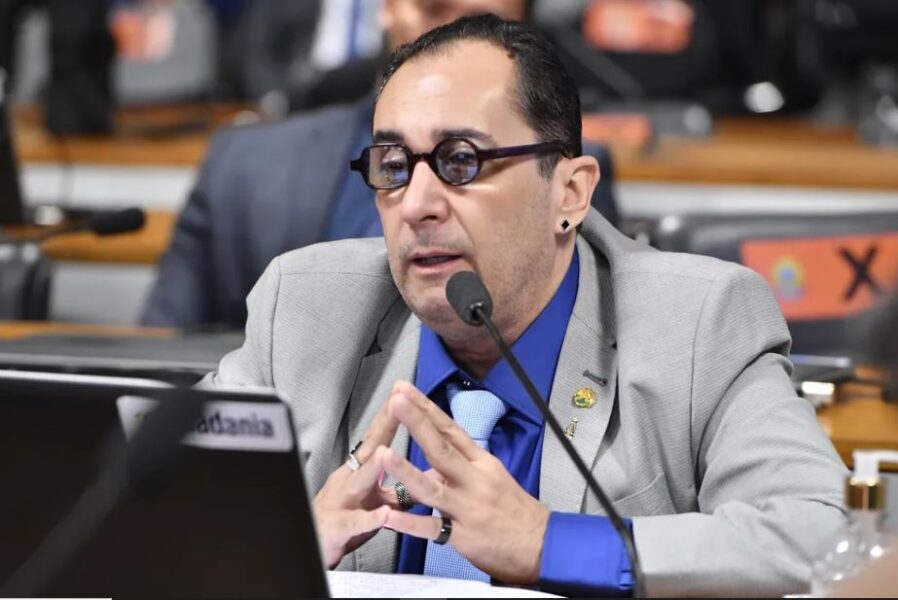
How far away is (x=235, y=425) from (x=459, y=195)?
0.55 m

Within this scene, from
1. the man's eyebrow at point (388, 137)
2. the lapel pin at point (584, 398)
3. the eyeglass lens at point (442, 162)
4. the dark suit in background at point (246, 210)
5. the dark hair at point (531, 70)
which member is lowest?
the dark suit in background at point (246, 210)

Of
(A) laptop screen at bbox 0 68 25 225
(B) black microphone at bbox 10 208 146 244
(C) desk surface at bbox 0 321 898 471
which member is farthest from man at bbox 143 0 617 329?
(B) black microphone at bbox 10 208 146 244

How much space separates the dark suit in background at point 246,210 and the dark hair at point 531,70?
1.47 meters

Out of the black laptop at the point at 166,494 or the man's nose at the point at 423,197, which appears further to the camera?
the man's nose at the point at 423,197

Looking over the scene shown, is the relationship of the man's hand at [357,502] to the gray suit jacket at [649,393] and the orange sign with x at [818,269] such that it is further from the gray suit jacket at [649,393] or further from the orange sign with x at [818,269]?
the orange sign with x at [818,269]

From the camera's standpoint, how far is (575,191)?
1888 mm

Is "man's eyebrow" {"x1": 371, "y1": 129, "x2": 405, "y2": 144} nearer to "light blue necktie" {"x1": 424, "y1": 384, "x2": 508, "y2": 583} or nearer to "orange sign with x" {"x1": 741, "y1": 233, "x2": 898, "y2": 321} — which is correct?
"light blue necktie" {"x1": 424, "y1": 384, "x2": 508, "y2": 583}

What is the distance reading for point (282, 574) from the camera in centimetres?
133

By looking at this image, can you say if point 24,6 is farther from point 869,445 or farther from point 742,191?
point 869,445

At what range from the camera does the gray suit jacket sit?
157 centimetres

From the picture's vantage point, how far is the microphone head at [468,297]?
1.60 meters

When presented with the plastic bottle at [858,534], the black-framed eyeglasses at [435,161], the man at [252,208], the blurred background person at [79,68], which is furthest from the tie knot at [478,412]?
the blurred background person at [79,68]

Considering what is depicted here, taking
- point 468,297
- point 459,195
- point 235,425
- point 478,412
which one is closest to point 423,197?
point 459,195

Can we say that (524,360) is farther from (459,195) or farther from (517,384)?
(459,195)
